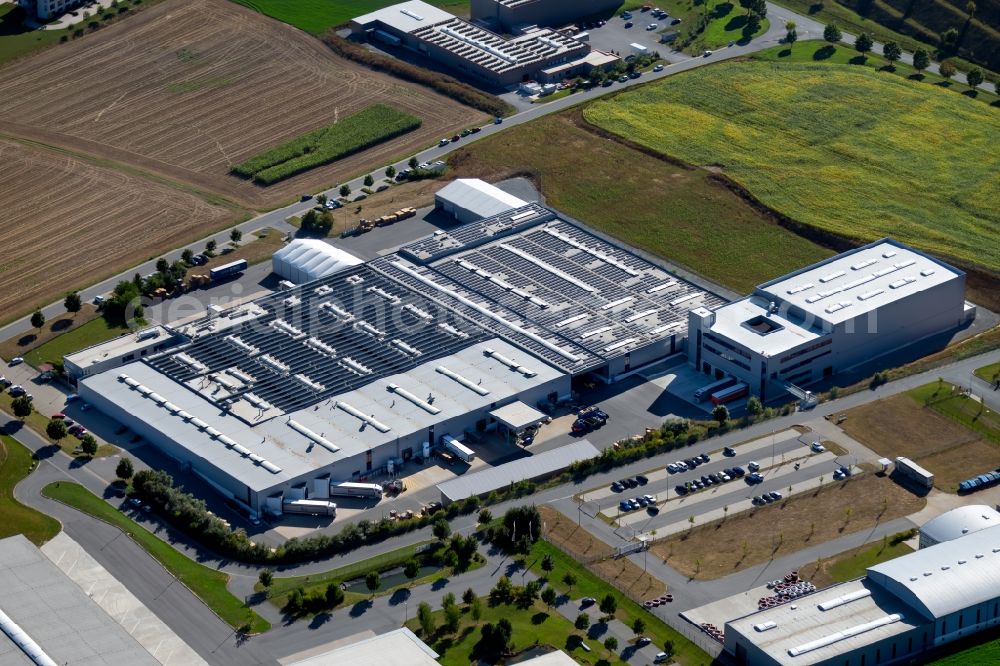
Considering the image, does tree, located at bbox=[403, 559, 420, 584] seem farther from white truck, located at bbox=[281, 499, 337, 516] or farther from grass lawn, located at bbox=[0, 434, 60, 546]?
grass lawn, located at bbox=[0, 434, 60, 546]

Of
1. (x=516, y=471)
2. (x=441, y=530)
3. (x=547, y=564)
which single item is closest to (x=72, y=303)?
(x=516, y=471)

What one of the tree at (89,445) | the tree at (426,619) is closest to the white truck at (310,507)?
the tree at (426,619)

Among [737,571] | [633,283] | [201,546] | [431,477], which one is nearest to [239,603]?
Answer: [201,546]

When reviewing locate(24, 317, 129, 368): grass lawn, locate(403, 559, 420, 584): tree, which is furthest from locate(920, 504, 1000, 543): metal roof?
locate(24, 317, 129, 368): grass lawn

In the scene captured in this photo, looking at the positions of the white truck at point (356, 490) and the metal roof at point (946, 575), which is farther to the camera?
the white truck at point (356, 490)

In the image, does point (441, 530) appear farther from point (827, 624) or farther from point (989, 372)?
point (989, 372)

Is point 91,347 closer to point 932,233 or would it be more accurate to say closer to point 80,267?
point 80,267

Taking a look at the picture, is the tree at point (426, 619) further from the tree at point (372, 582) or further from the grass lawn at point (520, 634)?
the tree at point (372, 582)
